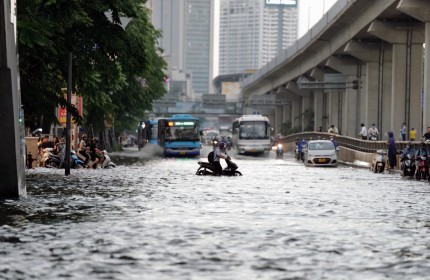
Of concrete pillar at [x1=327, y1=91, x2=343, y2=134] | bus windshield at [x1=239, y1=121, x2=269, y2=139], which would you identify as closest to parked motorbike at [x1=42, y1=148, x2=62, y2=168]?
bus windshield at [x1=239, y1=121, x2=269, y2=139]

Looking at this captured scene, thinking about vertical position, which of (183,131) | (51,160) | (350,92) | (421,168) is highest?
(350,92)

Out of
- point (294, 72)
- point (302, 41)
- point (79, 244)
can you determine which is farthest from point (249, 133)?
point (79, 244)

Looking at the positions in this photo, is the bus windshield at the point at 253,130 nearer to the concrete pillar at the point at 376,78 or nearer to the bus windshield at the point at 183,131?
the bus windshield at the point at 183,131

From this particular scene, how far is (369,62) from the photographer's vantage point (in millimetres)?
67250

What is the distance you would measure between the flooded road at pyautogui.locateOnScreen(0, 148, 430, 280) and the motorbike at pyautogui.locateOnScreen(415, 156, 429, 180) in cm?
972

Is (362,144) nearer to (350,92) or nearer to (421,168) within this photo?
(421,168)

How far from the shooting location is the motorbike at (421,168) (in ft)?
108

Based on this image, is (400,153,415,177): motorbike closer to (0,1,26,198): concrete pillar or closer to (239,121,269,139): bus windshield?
(0,1,26,198): concrete pillar

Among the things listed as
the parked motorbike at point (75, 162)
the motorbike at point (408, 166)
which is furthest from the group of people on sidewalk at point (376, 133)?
the parked motorbike at point (75, 162)

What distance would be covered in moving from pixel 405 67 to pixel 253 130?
62.7 feet

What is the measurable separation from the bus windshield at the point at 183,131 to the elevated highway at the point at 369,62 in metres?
11.0

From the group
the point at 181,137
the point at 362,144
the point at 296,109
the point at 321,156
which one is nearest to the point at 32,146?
the point at 321,156

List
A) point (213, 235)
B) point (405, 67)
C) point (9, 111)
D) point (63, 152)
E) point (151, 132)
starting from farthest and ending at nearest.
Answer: point (151, 132), point (405, 67), point (63, 152), point (9, 111), point (213, 235)

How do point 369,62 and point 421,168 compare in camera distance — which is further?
point 369,62
